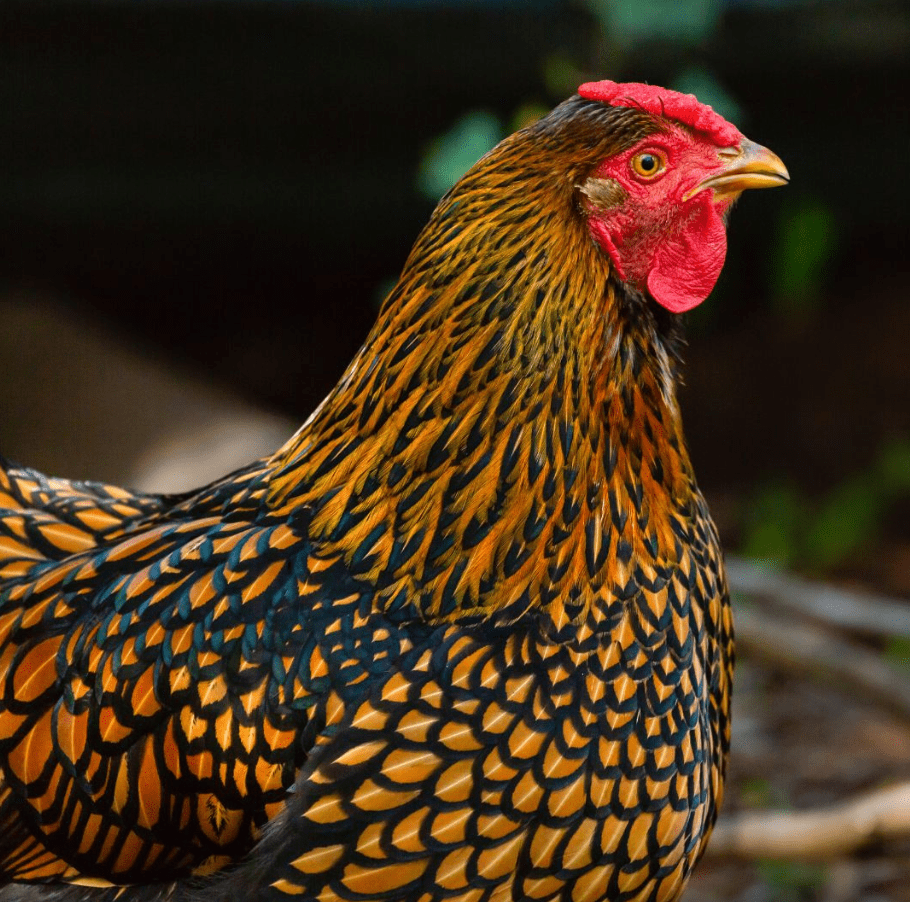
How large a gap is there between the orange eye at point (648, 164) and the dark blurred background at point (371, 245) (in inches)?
69.6

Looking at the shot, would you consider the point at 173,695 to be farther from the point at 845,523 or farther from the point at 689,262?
the point at 845,523

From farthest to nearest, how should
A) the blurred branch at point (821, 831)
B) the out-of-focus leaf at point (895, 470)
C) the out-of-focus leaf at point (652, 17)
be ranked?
1. the out-of-focus leaf at point (895, 470)
2. the out-of-focus leaf at point (652, 17)
3. the blurred branch at point (821, 831)

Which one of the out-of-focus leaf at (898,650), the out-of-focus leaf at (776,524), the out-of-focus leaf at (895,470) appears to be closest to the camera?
the out-of-focus leaf at (898,650)

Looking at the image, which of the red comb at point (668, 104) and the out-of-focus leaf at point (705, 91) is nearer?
the red comb at point (668, 104)

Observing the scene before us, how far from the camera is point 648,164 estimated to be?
1.97m

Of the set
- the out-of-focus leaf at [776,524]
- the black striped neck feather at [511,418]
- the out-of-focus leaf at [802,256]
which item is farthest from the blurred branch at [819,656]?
the out-of-focus leaf at [802,256]

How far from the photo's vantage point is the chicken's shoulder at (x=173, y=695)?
6.59ft

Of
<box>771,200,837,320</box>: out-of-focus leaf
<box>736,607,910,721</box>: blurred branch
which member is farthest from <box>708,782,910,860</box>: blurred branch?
<box>771,200,837,320</box>: out-of-focus leaf

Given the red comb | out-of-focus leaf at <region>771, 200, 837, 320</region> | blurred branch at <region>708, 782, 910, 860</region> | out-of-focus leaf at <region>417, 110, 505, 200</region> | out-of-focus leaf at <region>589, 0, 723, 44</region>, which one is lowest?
blurred branch at <region>708, 782, 910, 860</region>

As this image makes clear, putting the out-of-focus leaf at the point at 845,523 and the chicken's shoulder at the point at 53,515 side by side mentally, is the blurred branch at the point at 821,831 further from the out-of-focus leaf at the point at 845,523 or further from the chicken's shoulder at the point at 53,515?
the out-of-focus leaf at the point at 845,523

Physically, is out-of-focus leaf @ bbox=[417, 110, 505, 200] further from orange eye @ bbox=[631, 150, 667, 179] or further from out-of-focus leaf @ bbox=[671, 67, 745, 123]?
orange eye @ bbox=[631, 150, 667, 179]

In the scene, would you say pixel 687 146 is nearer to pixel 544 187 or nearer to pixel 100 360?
pixel 544 187

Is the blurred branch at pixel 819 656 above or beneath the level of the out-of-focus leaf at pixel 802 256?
beneath

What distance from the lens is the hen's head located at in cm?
195
